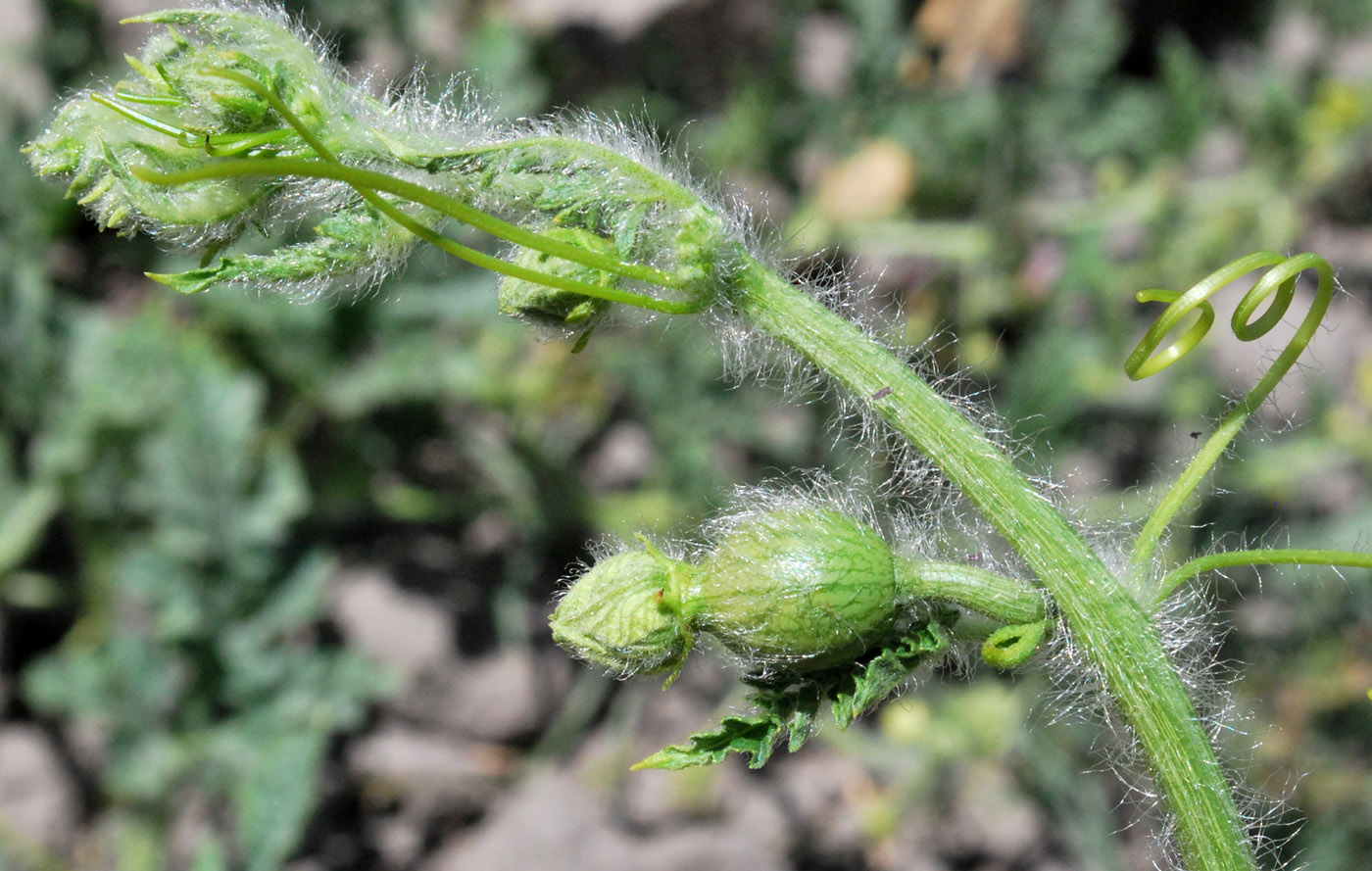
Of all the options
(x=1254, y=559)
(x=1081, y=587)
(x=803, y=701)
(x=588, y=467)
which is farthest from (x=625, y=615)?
(x=588, y=467)

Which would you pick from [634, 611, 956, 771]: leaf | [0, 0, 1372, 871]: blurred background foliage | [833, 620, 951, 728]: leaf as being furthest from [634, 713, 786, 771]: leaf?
[0, 0, 1372, 871]: blurred background foliage

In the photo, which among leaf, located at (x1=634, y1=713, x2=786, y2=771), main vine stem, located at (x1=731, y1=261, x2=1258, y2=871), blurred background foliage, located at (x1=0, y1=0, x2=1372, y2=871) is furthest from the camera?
blurred background foliage, located at (x1=0, y1=0, x2=1372, y2=871)

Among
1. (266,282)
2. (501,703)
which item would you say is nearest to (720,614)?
(266,282)

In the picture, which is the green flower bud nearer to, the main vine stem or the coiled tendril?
the main vine stem

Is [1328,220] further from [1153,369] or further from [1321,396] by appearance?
[1153,369]

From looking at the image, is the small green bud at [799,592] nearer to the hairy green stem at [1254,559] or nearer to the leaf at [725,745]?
the leaf at [725,745]

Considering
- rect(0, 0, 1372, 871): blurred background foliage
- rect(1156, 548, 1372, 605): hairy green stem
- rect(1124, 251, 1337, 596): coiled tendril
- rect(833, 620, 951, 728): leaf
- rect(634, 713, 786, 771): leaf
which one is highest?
rect(1124, 251, 1337, 596): coiled tendril
